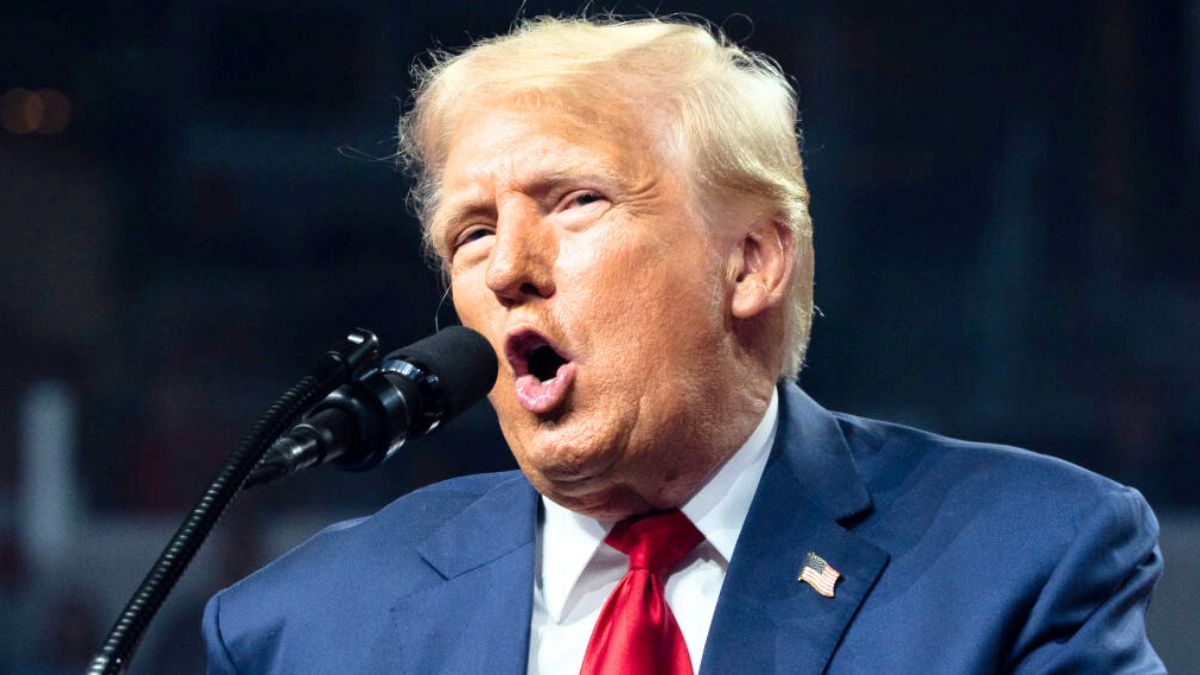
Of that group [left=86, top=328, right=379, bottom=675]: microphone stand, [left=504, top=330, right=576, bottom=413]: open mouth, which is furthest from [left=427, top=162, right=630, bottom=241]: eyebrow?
[left=86, top=328, right=379, bottom=675]: microphone stand

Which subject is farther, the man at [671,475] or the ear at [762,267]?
the ear at [762,267]

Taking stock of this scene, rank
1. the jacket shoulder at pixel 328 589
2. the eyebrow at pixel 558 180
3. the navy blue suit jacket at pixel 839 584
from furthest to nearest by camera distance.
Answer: the jacket shoulder at pixel 328 589 → the eyebrow at pixel 558 180 → the navy blue suit jacket at pixel 839 584

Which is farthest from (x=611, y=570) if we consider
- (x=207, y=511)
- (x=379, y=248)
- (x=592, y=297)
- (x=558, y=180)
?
(x=379, y=248)

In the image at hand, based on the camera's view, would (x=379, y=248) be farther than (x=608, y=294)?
Yes

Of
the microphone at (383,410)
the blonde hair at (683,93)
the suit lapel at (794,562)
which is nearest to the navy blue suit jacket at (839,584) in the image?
the suit lapel at (794,562)

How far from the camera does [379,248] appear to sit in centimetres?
290

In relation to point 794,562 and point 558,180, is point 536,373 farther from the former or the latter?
point 794,562

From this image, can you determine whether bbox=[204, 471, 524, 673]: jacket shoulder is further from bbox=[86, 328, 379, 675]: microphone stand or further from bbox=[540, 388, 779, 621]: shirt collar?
bbox=[86, 328, 379, 675]: microphone stand

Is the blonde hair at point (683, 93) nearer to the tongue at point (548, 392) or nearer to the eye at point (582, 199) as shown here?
the eye at point (582, 199)

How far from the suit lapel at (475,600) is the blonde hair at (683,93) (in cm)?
39

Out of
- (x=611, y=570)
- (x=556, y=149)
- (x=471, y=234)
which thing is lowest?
(x=611, y=570)

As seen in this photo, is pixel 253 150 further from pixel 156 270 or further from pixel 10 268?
pixel 10 268

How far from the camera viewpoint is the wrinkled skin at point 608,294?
1.59 meters

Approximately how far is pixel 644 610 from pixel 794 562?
6.8 inches
